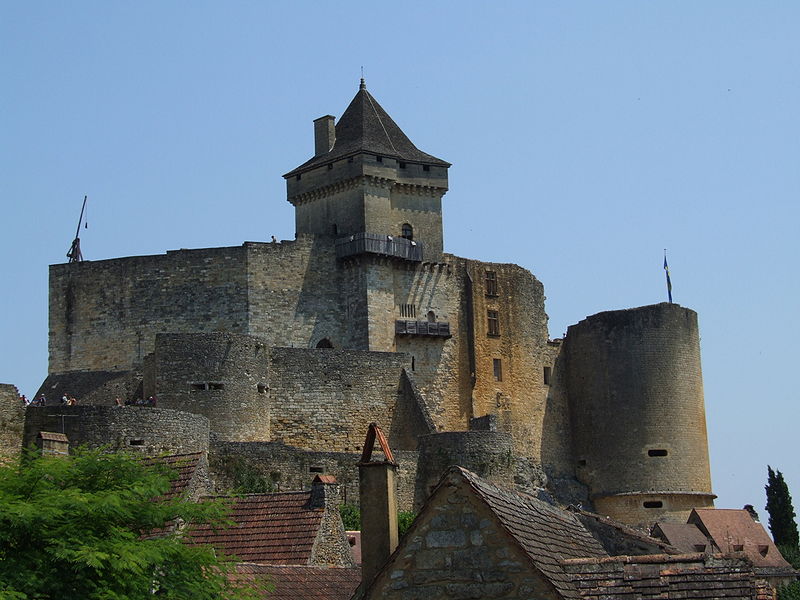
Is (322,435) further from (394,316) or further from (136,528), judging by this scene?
(136,528)

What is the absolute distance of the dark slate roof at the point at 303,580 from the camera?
2222 centimetres

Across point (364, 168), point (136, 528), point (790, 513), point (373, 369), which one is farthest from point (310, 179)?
point (136, 528)

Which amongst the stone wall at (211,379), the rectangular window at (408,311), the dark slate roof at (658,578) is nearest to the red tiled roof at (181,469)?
the dark slate roof at (658,578)

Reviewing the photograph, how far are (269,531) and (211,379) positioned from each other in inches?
871

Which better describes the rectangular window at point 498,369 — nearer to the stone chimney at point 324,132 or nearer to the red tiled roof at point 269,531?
the stone chimney at point 324,132

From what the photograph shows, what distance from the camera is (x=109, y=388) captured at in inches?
2057

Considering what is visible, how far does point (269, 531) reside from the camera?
2614 cm

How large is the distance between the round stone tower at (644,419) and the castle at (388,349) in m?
0.06

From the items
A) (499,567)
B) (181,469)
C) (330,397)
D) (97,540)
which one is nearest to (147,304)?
(330,397)

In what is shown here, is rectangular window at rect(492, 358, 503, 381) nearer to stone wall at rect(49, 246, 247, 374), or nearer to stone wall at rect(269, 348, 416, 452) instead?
stone wall at rect(269, 348, 416, 452)

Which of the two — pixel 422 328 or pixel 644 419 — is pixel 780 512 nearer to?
pixel 644 419

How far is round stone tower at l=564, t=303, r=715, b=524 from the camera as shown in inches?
2290

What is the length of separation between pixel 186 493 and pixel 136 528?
4.24 m

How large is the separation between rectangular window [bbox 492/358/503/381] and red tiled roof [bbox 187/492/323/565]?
32077mm
